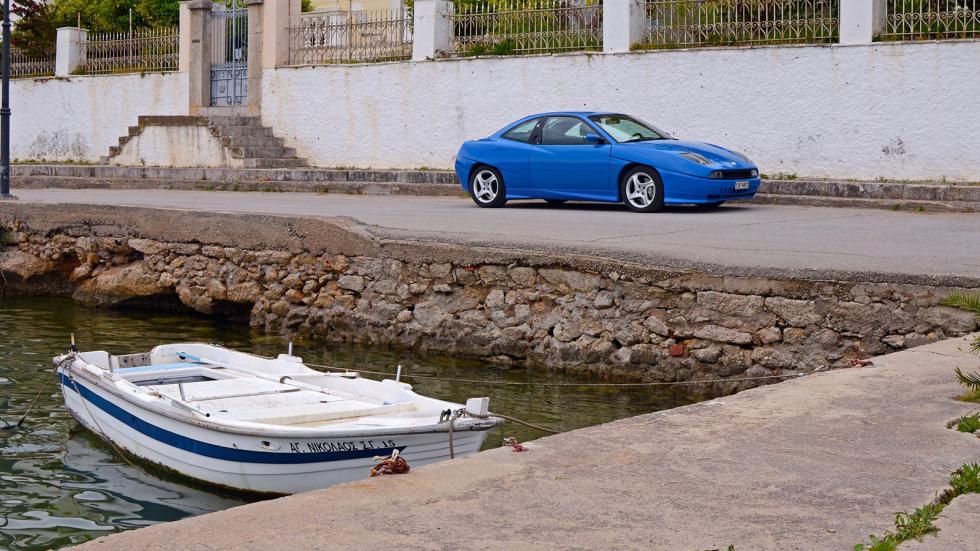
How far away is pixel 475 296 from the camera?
Result: 1106 centimetres

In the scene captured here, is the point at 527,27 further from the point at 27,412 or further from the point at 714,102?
the point at 27,412

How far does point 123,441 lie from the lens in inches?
312

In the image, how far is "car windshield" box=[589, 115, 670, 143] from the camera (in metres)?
16.1

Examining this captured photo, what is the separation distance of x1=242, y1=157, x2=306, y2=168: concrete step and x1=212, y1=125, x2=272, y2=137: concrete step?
855 millimetres

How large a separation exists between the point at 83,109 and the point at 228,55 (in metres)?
3.97

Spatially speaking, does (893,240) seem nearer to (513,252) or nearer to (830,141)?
(513,252)

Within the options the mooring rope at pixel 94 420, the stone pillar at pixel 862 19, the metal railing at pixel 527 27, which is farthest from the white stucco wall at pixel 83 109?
the mooring rope at pixel 94 420

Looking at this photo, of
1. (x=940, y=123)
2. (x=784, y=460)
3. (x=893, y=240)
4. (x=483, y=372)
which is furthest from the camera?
(x=940, y=123)

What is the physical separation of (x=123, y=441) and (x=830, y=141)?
13052mm

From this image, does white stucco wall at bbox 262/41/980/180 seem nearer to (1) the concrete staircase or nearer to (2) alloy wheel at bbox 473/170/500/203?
(1) the concrete staircase

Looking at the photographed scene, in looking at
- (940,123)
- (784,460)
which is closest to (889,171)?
(940,123)

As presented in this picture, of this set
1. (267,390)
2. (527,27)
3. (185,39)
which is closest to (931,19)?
(527,27)

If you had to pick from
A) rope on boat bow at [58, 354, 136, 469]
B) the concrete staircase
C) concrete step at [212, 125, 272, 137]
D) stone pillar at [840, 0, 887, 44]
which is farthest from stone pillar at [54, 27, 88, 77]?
rope on boat bow at [58, 354, 136, 469]

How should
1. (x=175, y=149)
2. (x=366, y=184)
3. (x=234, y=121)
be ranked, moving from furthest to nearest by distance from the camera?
(x=175, y=149) < (x=234, y=121) < (x=366, y=184)
